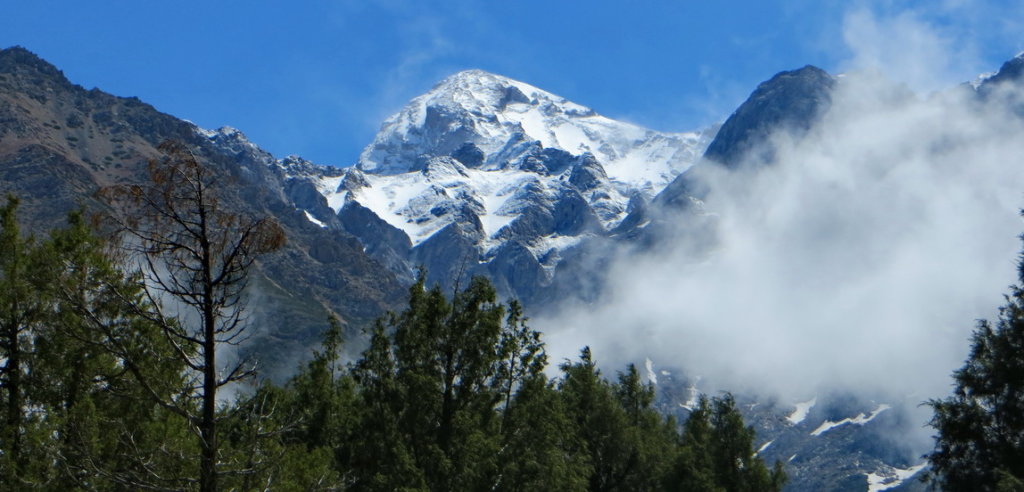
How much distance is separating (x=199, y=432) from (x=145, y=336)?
8.34m

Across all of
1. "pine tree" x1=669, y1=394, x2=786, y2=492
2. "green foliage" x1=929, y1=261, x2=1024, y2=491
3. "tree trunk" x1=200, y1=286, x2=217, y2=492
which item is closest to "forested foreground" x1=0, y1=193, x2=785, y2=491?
"tree trunk" x1=200, y1=286, x2=217, y2=492

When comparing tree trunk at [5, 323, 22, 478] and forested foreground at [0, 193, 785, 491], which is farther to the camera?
tree trunk at [5, 323, 22, 478]

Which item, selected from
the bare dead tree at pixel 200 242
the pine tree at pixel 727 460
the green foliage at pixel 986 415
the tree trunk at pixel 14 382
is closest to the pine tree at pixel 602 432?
the pine tree at pixel 727 460

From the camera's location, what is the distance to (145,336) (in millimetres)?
20609

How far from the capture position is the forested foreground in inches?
537

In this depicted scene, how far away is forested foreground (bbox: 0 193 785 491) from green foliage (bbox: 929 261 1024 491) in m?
Answer: 12.6

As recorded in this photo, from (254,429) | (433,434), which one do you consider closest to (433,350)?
(433,434)

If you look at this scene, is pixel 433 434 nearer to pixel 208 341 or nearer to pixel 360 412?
pixel 360 412

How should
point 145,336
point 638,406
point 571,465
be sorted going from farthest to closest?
point 638,406 < point 571,465 < point 145,336

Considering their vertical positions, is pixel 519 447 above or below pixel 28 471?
above

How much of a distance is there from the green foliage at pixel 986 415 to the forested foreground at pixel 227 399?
12.6 m

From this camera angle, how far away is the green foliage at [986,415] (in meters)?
32.6

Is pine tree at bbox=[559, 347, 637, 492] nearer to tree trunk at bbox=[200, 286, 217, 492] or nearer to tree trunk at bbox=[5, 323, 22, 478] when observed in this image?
tree trunk at bbox=[5, 323, 22, 478]

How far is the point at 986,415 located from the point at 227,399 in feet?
82.9
